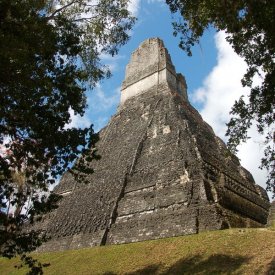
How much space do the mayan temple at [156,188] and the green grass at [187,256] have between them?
0.84 m

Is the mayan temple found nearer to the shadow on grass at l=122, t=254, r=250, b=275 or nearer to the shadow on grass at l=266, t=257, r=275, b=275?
the shadow on grass at l=122, t=254, r=250, b=275

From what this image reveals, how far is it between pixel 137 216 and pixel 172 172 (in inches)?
95.0

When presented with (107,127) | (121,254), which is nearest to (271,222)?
(121,254)

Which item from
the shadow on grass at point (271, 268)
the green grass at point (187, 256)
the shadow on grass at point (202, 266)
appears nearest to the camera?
the shadow on grass at point (271, 268)

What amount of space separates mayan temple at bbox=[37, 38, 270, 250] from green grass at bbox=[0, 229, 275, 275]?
835 millimetres

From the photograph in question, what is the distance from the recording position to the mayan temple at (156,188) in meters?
13.9

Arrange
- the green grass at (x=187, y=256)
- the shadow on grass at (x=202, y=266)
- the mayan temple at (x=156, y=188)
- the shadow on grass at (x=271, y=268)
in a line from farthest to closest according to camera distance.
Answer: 1. the mayan temple at (x=156, y=188)
2. the green grass at (x=187, y=256)
3. the shadow on grass at (x=202, y=266)
4. the shadow on grass at (x=271, y=268)

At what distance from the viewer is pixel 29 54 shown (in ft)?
24.8

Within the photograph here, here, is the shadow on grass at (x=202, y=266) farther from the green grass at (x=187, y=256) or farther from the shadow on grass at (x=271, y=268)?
the shadow on grass at (x=271, y=268)

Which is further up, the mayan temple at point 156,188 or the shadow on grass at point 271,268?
the mayan temple at point 156,188

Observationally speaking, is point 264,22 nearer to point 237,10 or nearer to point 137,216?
point 237,10

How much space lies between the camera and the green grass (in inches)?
397

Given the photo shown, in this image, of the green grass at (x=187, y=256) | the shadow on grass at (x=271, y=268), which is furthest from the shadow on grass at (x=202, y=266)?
the shadow on grass at (x=271, y=268)

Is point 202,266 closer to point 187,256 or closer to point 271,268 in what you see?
point 187,256
